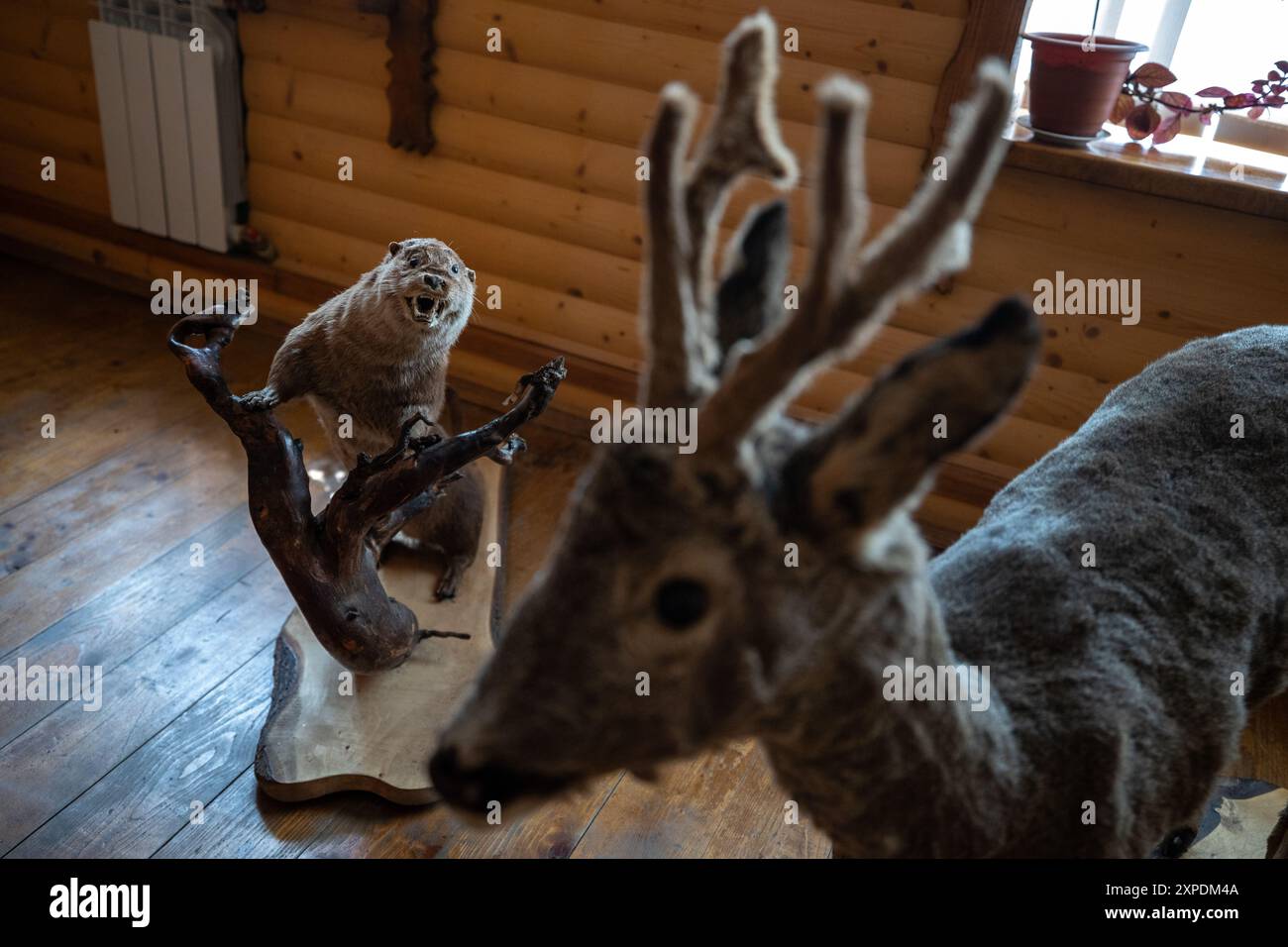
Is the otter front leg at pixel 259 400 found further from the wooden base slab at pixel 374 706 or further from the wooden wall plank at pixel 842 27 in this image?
the wooden wall plank at pixel 842 27

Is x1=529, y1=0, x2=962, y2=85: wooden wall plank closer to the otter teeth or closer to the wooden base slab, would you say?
the otter teeth

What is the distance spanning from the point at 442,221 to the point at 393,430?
171cm

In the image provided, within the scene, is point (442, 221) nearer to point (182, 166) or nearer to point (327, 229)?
point (327, 229)

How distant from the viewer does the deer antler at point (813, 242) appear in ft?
2.38

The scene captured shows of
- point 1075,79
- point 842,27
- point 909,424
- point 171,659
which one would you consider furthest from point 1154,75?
point 171,659

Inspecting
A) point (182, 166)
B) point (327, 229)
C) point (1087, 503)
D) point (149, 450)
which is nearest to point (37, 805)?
point (149, 450)

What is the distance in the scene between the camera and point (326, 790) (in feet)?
7.24

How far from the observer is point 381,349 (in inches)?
82.4

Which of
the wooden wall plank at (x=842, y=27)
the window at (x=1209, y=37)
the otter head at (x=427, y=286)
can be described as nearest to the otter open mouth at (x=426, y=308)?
the otter head at (x=427, y=286)

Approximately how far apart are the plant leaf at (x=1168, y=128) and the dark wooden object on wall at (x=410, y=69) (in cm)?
233

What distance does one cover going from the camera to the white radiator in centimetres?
371

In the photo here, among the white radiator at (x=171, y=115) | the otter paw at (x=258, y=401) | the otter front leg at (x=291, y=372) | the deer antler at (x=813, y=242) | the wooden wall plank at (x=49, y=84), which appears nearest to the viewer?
the deer antler at (x=813, y=242)

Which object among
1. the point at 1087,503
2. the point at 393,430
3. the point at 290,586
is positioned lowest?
the point at 290,586

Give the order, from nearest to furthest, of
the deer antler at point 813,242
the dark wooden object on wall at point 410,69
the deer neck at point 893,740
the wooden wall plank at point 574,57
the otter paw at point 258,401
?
the deer antler at point 813,242 < the deer neck at point 893,740 < the otter paw at point 258,401 < the wooden wall plank at point 574,57 < the dark wooden object on wall at point 410,69
